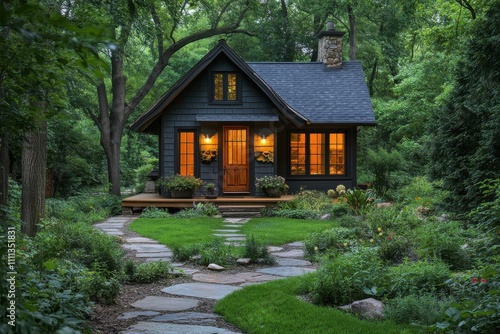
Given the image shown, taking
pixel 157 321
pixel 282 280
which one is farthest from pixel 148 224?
pixel 157 321

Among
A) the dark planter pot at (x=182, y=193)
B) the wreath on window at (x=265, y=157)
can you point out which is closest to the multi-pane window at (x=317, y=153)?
the wreath on window at (x=265, y=157)

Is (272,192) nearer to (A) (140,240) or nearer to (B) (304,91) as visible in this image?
(B) (304,91)

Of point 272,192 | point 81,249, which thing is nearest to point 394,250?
point 81,249

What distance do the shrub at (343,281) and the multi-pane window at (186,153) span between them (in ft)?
39.4

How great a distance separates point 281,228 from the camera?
12539 mm

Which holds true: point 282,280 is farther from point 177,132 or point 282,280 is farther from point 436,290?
point 177,132

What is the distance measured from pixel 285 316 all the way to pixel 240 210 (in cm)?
1129

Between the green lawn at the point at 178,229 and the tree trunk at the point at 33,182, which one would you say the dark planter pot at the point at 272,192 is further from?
the tree trunk at the point at 33,182

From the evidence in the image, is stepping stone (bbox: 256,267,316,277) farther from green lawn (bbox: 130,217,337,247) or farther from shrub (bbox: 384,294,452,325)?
shrub (bbox: 384,294,452,325)

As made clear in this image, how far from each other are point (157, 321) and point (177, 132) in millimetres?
13011

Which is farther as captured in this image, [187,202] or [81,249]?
[187,202]

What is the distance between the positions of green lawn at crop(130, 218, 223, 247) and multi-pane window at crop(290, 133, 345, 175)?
223 inches

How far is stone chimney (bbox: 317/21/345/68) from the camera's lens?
21878mm

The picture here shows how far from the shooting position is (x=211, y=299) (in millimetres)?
6031
